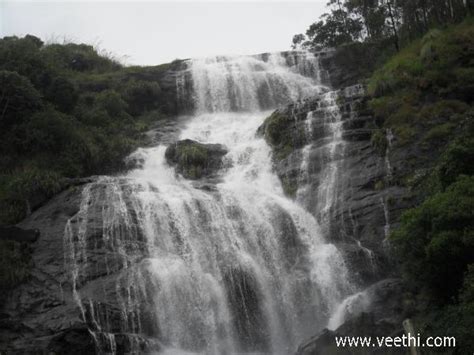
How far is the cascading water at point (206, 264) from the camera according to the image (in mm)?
19656

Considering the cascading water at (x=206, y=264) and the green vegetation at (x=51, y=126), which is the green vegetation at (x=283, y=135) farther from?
the green vegetation at (x=51, y=126)

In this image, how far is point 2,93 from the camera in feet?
96.6

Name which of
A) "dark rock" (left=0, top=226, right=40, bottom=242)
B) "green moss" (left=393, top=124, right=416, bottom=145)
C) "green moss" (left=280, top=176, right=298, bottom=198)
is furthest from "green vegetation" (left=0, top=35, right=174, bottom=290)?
"green moss" (left=393, top=124, right=416, bottom=145)

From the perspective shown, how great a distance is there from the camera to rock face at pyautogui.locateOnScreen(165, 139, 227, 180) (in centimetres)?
2981

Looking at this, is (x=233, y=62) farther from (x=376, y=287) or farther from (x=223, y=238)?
(x=376, y=287)

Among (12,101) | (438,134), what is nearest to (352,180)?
(438,134)

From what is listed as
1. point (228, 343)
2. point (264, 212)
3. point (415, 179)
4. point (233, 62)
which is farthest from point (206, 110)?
point (228, 343)

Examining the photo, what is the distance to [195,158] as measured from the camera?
30266 millimetres

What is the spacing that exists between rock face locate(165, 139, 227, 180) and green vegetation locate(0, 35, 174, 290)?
2853 mm

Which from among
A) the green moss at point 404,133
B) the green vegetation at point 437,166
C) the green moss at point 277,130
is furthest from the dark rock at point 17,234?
the green moss at point 404,133

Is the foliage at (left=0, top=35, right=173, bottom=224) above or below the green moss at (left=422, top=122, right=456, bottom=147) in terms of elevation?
above

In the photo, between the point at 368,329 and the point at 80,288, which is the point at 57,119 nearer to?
the point at 80,288

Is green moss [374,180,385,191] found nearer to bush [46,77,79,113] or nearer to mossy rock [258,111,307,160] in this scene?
mossy rock [258,111,307,160]

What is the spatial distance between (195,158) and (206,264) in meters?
9.37
